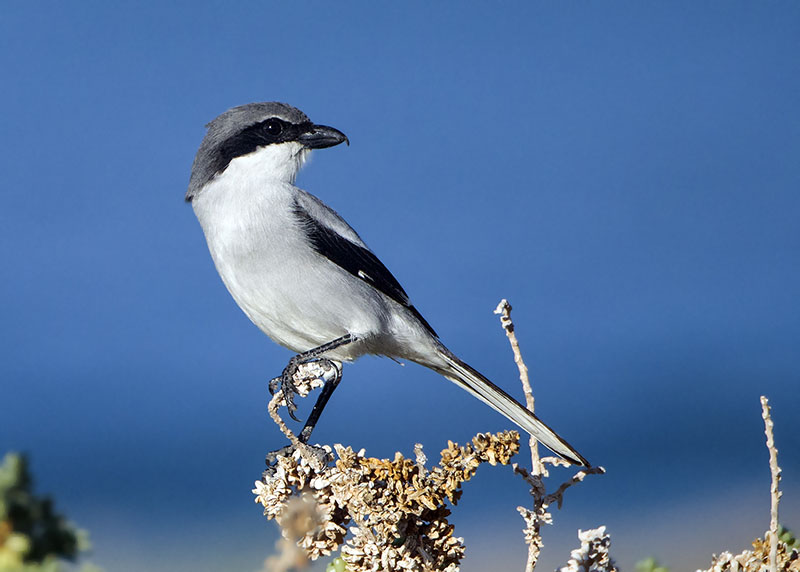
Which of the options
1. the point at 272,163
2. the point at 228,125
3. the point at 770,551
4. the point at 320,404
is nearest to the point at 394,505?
the point at 770,551

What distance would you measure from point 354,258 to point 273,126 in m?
0.48

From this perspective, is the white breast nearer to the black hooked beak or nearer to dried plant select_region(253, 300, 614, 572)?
the black hooked beak

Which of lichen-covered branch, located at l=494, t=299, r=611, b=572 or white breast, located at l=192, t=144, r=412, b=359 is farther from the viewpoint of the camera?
white breast, located at l=192, t=144, r=412, b=359

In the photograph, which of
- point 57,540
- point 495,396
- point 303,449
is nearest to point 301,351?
point 495,396

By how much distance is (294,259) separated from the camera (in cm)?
208

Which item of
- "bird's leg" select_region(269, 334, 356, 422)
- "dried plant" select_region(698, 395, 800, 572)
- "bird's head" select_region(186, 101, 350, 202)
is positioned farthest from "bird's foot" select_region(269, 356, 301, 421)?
"dried plant" select_region(698, 395, 800, 572)

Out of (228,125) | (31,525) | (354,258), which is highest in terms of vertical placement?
(228,125)

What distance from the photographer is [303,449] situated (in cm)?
134

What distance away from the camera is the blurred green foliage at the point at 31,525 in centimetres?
51

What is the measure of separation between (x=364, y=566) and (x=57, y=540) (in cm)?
73

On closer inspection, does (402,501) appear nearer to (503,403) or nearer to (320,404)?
(503,403)

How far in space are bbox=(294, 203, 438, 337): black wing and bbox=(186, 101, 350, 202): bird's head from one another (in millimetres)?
205

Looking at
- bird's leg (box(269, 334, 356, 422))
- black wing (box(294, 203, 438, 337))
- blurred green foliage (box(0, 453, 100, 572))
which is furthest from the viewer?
black wing (box(294, 203, 438, 337))

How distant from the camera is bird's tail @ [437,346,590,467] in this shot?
1743mm
